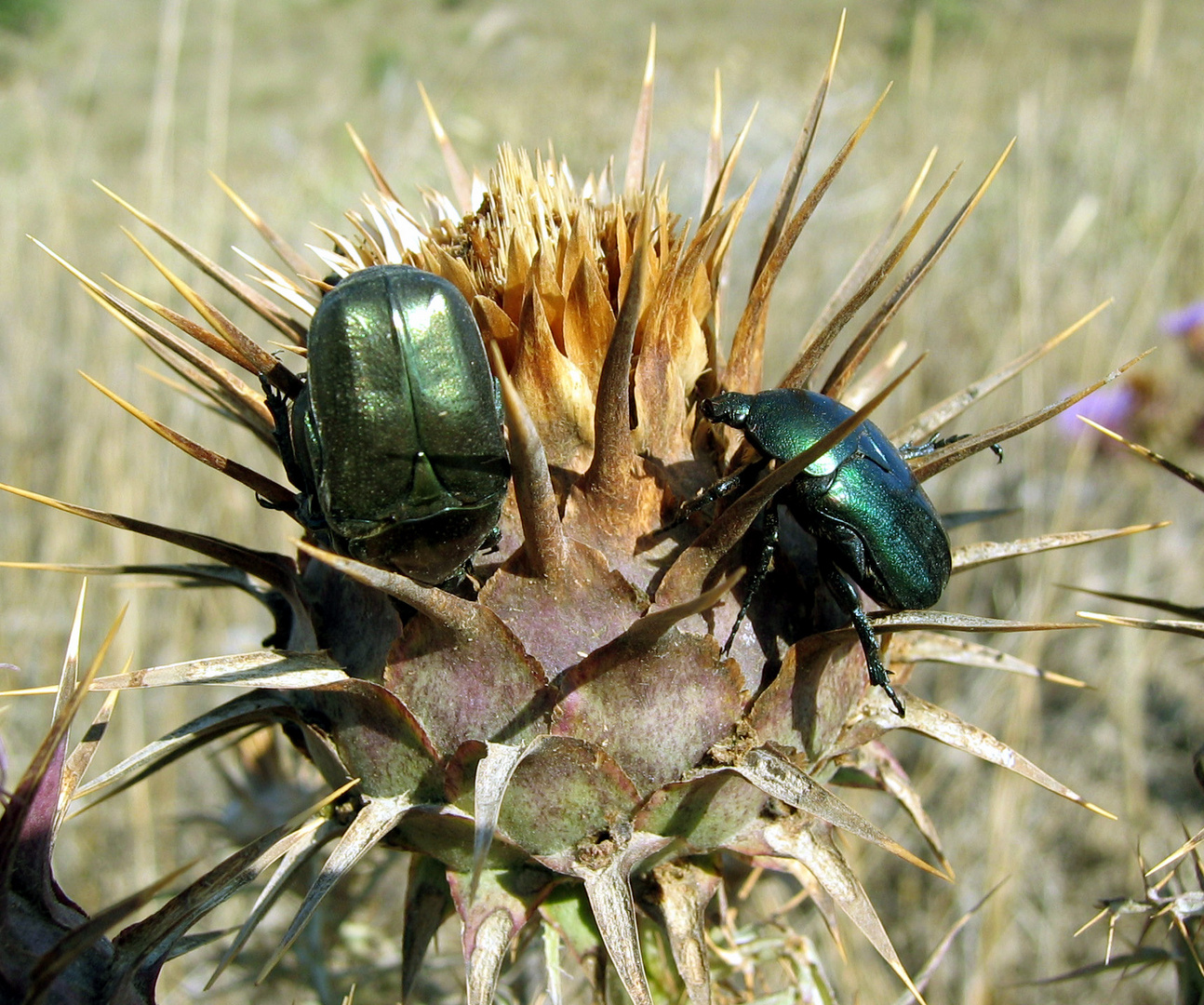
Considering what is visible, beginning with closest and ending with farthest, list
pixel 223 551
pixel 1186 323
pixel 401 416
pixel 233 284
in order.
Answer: pixel 401 416, pixel 223 551, pixel 233 284, pixel 1186 323

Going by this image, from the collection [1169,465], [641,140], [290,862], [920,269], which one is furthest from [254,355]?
[1169,465]

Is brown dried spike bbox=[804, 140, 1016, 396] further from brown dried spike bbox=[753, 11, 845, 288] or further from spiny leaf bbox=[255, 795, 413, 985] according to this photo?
spiny leaf bbox=[255, 795, 413, 985]

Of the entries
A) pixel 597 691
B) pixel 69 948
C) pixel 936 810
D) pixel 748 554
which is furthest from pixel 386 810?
pixel 936 810

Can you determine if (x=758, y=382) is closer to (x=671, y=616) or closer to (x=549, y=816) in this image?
(x=671, y=616)

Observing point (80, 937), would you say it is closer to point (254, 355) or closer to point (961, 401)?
point (254, 355)

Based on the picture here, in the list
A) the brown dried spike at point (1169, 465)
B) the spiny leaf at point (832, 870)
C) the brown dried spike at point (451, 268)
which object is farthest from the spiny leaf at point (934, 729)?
the brown dried spike at point (451, 268)

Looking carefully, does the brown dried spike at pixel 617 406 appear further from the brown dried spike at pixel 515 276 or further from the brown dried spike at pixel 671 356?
the brown dried spike at pixel 515 276

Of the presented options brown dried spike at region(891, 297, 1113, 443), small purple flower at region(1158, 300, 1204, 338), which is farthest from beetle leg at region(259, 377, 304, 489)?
small purple flower at region(1158, 300, 1204, 338)
